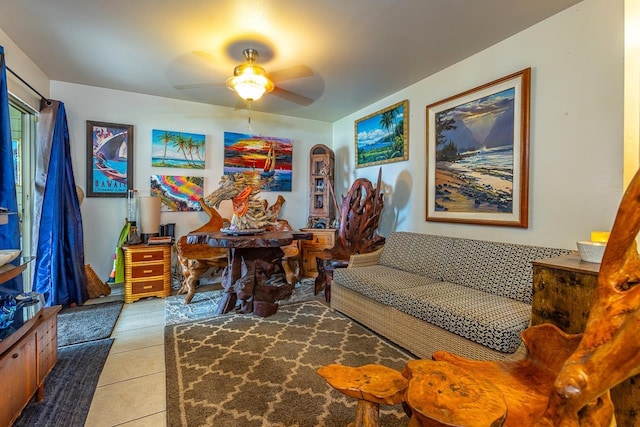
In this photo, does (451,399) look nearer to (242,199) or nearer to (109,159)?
(242,199)

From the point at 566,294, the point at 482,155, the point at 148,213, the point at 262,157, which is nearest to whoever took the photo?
the point at 566,294

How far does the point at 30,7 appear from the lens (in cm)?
210

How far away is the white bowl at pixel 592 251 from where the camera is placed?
1438mm

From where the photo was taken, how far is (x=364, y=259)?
3268mm

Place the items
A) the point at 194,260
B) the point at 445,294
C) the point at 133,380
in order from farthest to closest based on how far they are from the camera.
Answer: the point at 194,260 < the point at 445,294 < the point at 133,380

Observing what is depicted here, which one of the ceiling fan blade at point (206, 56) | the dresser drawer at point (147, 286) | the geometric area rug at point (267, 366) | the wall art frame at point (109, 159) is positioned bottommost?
the geometric area rug at point (267, 366)

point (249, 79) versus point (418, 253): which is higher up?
point (249, 79)

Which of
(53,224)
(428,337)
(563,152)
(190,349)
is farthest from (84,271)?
(563,152)

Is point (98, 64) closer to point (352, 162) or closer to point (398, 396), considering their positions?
point (352, 162)

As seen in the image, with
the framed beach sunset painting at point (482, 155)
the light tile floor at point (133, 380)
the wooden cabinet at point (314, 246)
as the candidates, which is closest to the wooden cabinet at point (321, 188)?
the wooden cabinet at point (314, 246)

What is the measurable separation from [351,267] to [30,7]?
3.42 m

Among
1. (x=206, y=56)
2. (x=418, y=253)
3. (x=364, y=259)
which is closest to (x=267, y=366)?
(x=364, y=259)

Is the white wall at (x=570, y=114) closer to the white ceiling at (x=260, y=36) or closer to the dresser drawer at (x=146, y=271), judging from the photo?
the white ceiling at (x=260, y=36)

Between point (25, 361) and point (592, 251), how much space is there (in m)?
2.99
